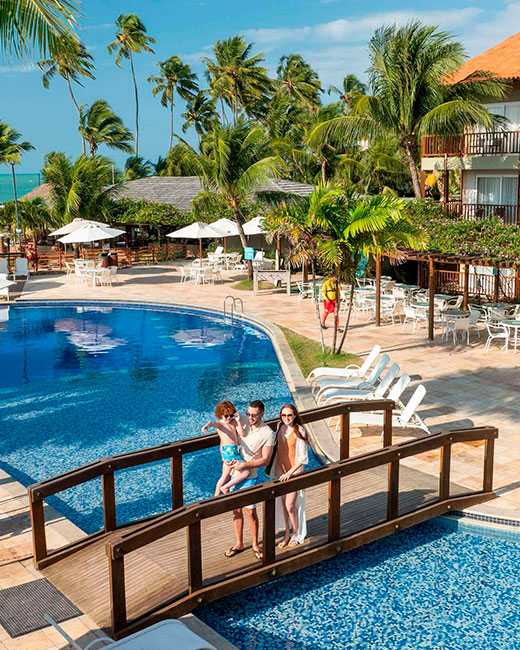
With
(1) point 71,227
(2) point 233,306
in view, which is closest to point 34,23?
(2) point 233,306

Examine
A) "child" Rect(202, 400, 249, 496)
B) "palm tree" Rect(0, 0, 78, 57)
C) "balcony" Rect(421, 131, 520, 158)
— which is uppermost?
"balcony" Rect(421, 131, 520, 158)

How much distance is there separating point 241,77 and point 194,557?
52.8 meters

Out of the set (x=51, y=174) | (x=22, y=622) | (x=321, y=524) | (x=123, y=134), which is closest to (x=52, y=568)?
(x=22, y=622)

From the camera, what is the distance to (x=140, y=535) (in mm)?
6406

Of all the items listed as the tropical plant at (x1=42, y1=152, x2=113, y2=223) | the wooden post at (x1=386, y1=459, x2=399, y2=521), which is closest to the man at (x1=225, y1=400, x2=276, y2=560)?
the wooden post at (x1=386, y1=459, x2=399, y2=521)

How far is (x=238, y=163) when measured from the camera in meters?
26.7

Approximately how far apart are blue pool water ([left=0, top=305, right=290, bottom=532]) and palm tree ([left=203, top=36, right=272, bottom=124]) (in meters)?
35.2

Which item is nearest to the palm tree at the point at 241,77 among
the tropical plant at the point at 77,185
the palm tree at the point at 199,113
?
the palm tree at the point at 199,113

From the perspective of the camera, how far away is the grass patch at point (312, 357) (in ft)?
53.2

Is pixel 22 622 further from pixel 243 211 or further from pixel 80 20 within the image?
pixel 243 211

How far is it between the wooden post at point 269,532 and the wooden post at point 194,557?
0.72 metres

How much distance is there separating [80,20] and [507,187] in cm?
2121

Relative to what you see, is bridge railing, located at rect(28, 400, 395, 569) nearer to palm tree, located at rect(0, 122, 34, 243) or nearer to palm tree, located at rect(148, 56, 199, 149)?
palm tree, located at rect(0, 122, 34, 243)

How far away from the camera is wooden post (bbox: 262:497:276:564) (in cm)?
729
